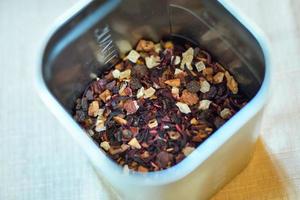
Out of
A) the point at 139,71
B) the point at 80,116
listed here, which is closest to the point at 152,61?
the point at 139,71

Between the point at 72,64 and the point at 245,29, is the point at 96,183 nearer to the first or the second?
the point at 72,64

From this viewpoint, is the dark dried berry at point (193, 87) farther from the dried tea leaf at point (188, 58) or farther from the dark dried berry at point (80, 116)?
the dark dried berry at point (80, 116)

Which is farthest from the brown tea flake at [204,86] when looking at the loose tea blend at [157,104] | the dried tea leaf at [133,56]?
the dried tea leaf at [133,56]

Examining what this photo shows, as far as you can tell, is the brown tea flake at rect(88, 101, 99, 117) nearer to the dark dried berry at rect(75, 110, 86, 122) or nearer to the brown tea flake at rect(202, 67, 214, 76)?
the dark dried berry at rect(75, 110, 86, 122)

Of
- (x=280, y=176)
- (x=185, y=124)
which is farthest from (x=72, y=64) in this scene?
(x=280, y=176)

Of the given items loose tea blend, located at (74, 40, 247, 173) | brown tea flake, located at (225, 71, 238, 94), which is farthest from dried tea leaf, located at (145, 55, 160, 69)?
brown tea flake, located at (225, 71, 238, 94)

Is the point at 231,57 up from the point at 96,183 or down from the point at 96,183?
up
